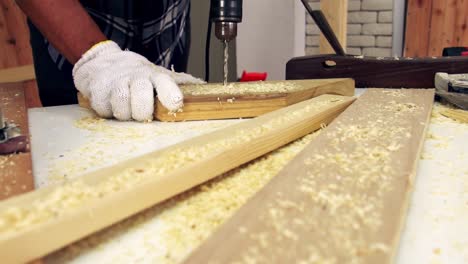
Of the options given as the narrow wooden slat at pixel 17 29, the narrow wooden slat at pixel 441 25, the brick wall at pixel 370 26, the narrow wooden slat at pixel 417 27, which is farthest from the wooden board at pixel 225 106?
the narrow wooden slat at pixel 441 25

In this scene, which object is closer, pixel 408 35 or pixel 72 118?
pixel 72 118

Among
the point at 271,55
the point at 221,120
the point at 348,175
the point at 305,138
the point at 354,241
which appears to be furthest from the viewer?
the point at 271,55

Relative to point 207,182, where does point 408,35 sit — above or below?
above

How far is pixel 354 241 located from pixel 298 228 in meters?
0.05

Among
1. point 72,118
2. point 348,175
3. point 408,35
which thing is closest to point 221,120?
point 72,118

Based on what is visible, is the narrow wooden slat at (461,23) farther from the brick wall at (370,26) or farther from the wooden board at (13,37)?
the wooden board at (13,37)

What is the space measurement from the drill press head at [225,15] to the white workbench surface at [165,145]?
0.68 ft

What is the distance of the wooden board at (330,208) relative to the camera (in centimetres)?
32

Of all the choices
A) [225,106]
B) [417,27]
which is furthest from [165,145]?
[417,27]

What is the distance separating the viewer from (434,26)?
115 inches

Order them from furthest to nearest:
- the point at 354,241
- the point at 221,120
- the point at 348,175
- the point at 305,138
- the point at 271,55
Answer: the point at 271,55 → the point at 221,120 → the point at 305,138 → the point at 348,175 → the point at 354,241

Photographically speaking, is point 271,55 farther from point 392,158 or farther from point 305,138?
point 392,158

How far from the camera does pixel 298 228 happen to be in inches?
13.6

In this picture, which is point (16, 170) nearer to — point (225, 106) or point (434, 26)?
point (225, 106)
